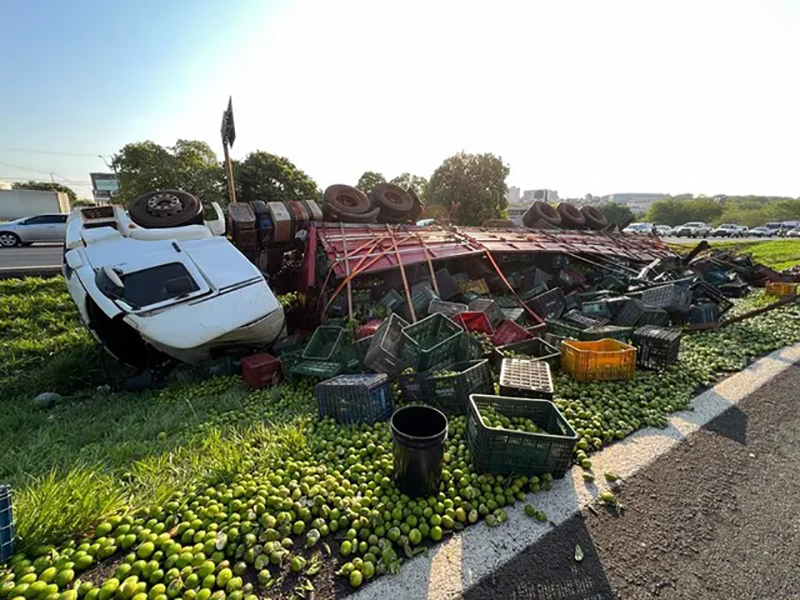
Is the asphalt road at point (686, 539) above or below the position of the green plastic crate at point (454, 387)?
below

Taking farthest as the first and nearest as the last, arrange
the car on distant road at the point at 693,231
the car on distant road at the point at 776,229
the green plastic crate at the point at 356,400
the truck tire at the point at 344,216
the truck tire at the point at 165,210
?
the car on distant road at the point at 693,231 → the car on distant road at the point at 776,229 → the truck tire at the point at 344,216 → the truck tire at the point at 165,210 → the green plastic crate at the point at 356,400

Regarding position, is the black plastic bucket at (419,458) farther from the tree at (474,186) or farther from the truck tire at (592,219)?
the tree at (474,186)

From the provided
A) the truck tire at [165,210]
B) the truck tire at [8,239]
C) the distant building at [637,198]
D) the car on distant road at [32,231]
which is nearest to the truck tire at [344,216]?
the truck tire at [165,210]

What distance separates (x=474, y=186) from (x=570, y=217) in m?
15.2

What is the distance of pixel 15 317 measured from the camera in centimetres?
775

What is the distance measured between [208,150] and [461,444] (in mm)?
37416

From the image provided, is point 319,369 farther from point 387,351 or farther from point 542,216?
point 542,216

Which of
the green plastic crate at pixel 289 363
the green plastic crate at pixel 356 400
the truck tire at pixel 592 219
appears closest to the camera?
the green plastic crate at pixel 356 400

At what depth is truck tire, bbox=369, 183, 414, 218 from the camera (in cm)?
1038

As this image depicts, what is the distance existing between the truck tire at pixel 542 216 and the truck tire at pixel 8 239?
77.3ft

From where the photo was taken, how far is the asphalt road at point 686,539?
2131 millimetres

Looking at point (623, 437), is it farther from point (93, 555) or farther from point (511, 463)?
point (93, 555)

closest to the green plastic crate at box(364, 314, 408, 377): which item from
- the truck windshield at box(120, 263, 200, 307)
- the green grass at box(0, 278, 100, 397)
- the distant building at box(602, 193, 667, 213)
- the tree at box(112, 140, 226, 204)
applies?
the truck windshield at box(120, 263, 200, 307)

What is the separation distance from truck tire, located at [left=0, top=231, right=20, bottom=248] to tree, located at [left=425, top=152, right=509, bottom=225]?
25.2 m
